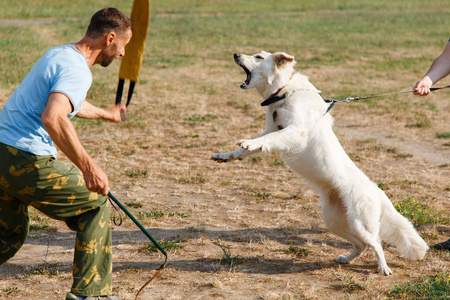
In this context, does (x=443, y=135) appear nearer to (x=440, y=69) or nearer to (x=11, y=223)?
(x=440, y=69)

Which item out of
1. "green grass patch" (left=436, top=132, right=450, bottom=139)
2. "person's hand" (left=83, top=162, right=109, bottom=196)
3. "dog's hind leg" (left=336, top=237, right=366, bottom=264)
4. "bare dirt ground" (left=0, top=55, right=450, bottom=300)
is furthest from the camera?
"green grass patch" (left=436, top=132, right=450, bottom=139)

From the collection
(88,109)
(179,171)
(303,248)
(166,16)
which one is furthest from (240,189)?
(166,16)

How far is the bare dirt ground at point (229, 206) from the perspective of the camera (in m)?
4.39

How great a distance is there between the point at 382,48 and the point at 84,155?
780 inches

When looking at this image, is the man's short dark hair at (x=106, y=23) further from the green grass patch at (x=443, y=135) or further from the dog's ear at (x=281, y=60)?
the green grass patch at (x=443, y=135)

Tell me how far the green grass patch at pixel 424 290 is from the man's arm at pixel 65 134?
8.43 ft

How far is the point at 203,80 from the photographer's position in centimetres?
1440

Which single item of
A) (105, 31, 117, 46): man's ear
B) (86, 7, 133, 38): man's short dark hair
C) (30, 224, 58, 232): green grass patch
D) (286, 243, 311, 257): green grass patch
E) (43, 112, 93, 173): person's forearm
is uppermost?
(86, 7, 133, 38): man's short dark hair

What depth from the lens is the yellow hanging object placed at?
530cm

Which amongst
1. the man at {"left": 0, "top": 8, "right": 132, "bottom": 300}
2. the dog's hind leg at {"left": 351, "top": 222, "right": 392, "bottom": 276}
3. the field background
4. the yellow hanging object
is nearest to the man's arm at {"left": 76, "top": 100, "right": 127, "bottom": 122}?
the man at {"left": 0, "top": 8, "right": 132, "bottom": 300}

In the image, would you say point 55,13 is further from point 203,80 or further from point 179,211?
point 179,211

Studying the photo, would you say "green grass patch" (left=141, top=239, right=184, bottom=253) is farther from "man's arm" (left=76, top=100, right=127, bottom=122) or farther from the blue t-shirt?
the blue t-shirt

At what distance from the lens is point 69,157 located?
3117 mm

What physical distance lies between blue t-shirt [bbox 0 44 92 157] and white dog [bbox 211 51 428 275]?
5.62 ft
